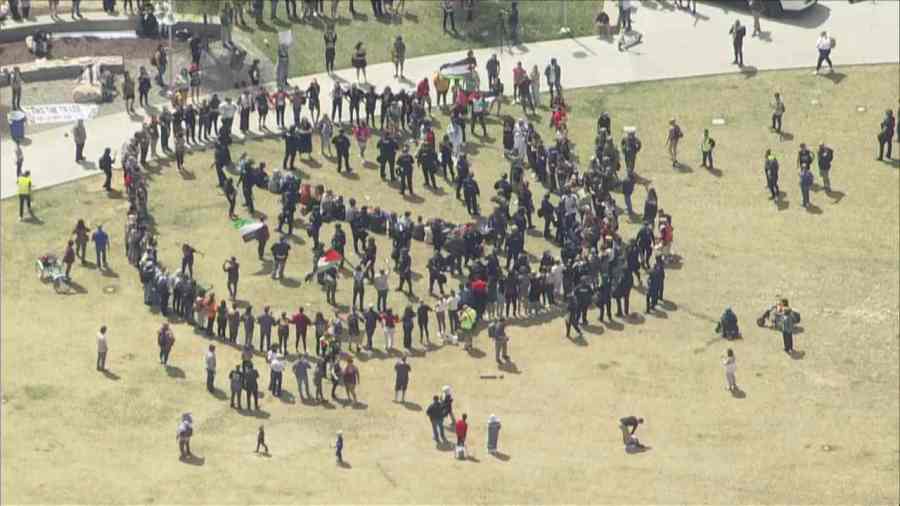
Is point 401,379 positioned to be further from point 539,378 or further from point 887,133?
point 887,133

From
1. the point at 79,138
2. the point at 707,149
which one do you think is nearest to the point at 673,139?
the point at 707,149

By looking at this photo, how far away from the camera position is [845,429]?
2862 inches

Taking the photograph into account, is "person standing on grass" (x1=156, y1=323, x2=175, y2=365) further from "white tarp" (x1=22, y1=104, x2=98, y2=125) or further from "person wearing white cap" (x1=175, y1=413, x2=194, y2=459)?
"white tarp" (x1=22, y1=104, x2=98, y2=125)

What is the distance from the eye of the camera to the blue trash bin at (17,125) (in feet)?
285

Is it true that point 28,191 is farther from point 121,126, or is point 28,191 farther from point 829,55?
point 829,55

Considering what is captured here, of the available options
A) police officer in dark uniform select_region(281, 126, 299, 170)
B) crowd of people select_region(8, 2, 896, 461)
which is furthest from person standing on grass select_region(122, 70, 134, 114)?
police officer in dark uniform select_region(281, 126, 299, 170)

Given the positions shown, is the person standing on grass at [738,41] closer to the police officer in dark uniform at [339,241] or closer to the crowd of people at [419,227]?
the crowd of people at [419,227]

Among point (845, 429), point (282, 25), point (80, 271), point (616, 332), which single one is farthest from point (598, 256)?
point (282, 25)

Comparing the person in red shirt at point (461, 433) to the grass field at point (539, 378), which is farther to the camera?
the person in red shirt at point (461, 433)

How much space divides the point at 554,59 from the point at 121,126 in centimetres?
1428

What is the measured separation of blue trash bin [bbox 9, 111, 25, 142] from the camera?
87000 millimetres

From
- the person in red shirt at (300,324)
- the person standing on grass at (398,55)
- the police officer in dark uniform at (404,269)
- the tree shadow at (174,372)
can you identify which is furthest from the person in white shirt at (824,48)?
the tree shadow at (174,372)

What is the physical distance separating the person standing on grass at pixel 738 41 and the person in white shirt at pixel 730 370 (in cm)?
2105

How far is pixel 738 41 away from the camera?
93250mm
